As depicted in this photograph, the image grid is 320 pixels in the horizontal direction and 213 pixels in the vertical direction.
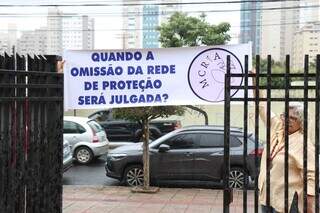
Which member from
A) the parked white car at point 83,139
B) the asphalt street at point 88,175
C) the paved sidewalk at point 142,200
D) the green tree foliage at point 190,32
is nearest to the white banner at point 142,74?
the paved sidewalk at point 142,200

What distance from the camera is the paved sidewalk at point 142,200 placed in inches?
395

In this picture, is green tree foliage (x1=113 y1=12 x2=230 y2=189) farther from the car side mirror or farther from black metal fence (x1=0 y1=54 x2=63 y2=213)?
black metal fence (x1=0 y1=54 x2=63 y2=213)

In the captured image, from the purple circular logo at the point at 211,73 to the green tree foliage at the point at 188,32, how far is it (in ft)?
68.9

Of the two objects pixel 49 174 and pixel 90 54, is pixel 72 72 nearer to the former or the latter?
pixel 90 54

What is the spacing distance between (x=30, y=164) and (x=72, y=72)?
15.8 feet

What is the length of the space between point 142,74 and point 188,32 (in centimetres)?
2147

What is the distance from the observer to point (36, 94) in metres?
4.23

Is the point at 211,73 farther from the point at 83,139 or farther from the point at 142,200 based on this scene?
the point at 83,139

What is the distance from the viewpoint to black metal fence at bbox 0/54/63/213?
3.83 m

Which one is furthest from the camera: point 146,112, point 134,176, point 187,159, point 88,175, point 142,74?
point 88,175

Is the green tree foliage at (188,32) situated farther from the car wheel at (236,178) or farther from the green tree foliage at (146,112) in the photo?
the green tree foliage at (146,112)

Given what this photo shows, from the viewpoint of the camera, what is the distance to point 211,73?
8.09 m

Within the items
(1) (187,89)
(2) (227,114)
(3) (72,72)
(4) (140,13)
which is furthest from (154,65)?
(4) (140,13)

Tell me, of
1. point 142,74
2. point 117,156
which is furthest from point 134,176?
point 142,74
